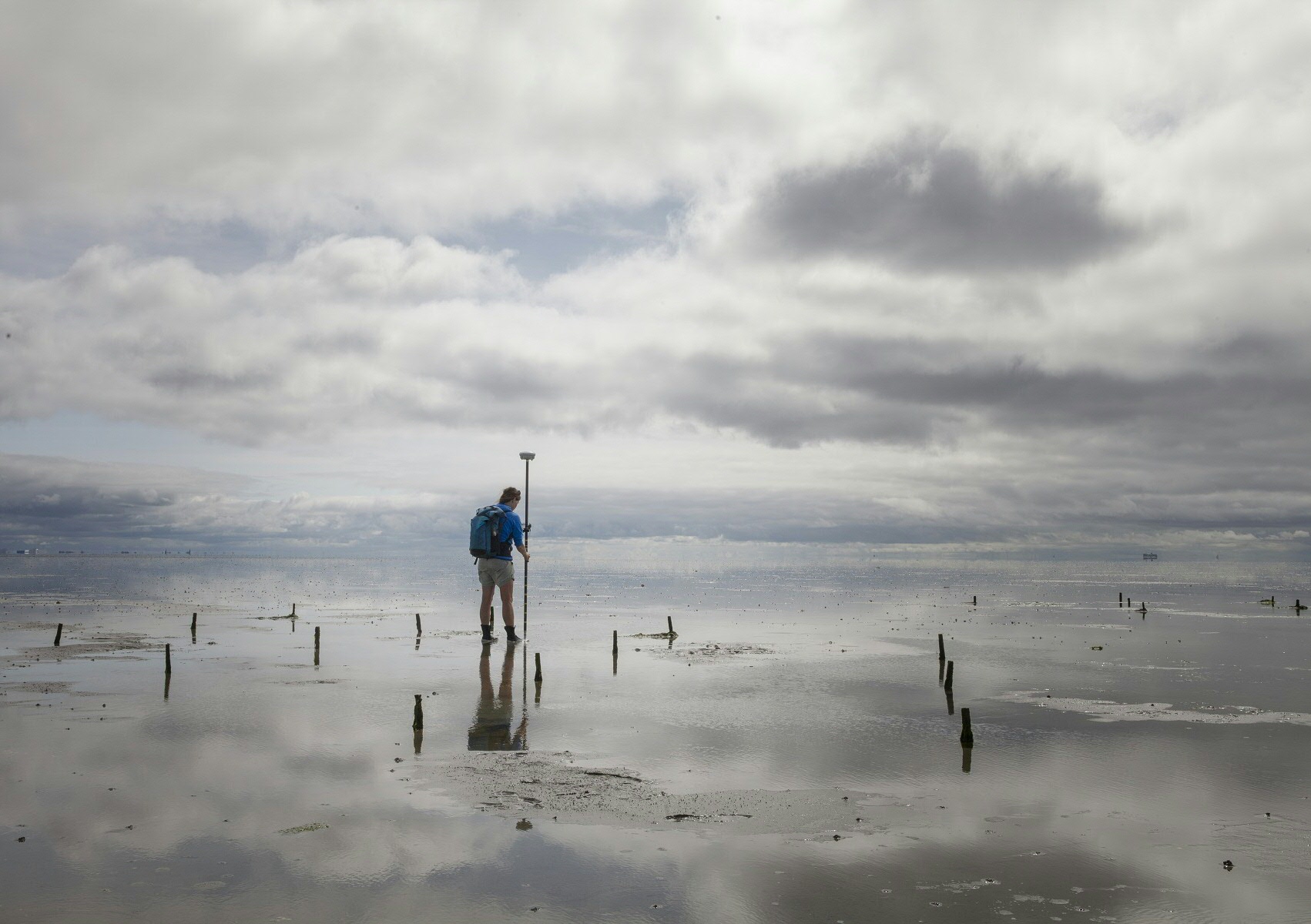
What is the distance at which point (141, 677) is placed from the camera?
995 inches

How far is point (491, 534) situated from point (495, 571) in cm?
132

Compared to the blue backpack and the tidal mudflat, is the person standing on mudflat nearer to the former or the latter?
the blue backpack

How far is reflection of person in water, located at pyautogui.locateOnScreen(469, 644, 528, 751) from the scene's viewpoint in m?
16.8

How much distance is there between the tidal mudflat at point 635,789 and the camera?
1002cm

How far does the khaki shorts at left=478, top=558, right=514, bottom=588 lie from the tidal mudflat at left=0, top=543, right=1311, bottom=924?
2.64 m

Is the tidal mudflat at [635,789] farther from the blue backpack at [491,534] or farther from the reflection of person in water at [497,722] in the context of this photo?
the blue backpack at [491,534]

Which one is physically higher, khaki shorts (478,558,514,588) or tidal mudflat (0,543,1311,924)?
khaki shorts (478,558,514,588)

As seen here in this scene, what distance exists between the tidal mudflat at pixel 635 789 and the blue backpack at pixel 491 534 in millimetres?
3490

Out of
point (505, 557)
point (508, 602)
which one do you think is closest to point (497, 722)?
point (505, 557)

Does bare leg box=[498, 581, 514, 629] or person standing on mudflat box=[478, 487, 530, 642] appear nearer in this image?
person standing on mudflat box=[478, 487, 530, 642]

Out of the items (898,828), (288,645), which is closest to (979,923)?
(898,828)

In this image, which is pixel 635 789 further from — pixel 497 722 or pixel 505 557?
pixel 505 557

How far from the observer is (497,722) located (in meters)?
18.8

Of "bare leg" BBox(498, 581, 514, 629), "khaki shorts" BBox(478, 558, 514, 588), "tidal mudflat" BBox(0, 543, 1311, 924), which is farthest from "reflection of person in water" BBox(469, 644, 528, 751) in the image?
"bare leg" BBox(498, 581, 514, 629)
